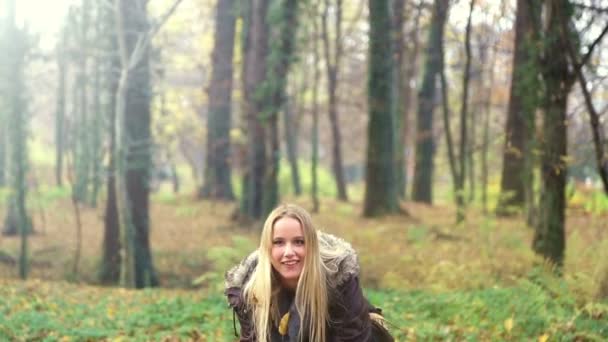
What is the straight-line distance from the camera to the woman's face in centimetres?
342

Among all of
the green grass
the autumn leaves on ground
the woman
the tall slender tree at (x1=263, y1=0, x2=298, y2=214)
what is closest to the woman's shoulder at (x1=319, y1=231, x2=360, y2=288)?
the woman

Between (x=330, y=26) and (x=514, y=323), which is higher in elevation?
(x=330, y=26)

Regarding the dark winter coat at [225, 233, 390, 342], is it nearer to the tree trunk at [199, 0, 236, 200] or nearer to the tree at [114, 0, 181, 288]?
the tree at [114, 0, 181, 288]

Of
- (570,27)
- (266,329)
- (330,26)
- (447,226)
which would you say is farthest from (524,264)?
(330,26)

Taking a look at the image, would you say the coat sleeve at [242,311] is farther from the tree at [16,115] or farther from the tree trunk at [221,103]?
the tree trunk at [221,103]

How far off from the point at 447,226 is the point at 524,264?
18.4 feet

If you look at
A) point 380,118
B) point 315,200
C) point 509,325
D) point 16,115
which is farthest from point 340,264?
point 315,200

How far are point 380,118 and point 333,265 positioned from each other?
39.0ft

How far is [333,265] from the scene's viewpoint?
3.48 m

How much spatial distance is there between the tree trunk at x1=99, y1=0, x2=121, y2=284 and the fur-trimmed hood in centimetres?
807

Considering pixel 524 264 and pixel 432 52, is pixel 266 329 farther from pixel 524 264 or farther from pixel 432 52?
pixel 432 52

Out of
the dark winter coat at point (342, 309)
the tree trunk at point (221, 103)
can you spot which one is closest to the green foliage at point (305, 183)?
the tree trunk at point (221, 103)

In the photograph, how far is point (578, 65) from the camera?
6566mm

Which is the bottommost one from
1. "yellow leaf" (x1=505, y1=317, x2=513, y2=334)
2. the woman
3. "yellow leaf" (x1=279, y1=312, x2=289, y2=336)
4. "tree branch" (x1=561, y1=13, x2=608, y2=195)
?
"yellow leaf" (x1=505, y1=317, x2=513, y2=334)
